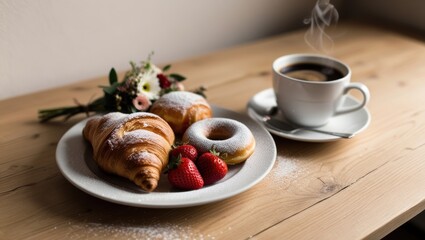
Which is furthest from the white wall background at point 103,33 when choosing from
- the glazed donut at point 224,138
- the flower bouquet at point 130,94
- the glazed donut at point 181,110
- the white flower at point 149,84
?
the glazed donut at point 224,138

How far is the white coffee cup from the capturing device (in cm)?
85

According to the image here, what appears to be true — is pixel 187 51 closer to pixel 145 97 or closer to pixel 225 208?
pixel 145 97

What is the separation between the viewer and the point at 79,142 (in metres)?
0.80

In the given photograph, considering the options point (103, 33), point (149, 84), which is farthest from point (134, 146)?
point (103, 33)

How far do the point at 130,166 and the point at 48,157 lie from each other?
0.23 m

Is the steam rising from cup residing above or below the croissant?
above

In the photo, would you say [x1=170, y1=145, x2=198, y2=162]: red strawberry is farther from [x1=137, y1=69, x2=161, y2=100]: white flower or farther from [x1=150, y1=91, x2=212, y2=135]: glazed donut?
[x1=137, y1=69, x2=161, y2=100]: white flower

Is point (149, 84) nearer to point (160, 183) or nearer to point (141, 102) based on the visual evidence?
point (141, 102)

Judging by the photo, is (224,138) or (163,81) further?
(163,81)

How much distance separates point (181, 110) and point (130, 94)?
0.47 ft

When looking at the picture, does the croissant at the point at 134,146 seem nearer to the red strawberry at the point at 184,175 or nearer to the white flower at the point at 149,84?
the red strawberry at the point at 184,175

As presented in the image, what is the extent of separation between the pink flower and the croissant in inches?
4.8

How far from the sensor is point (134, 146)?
0.69m

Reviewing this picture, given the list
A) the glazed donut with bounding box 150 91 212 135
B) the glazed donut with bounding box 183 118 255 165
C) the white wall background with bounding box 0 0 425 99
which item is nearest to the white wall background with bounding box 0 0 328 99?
the white wall background with bounding box 0 0 425 99
